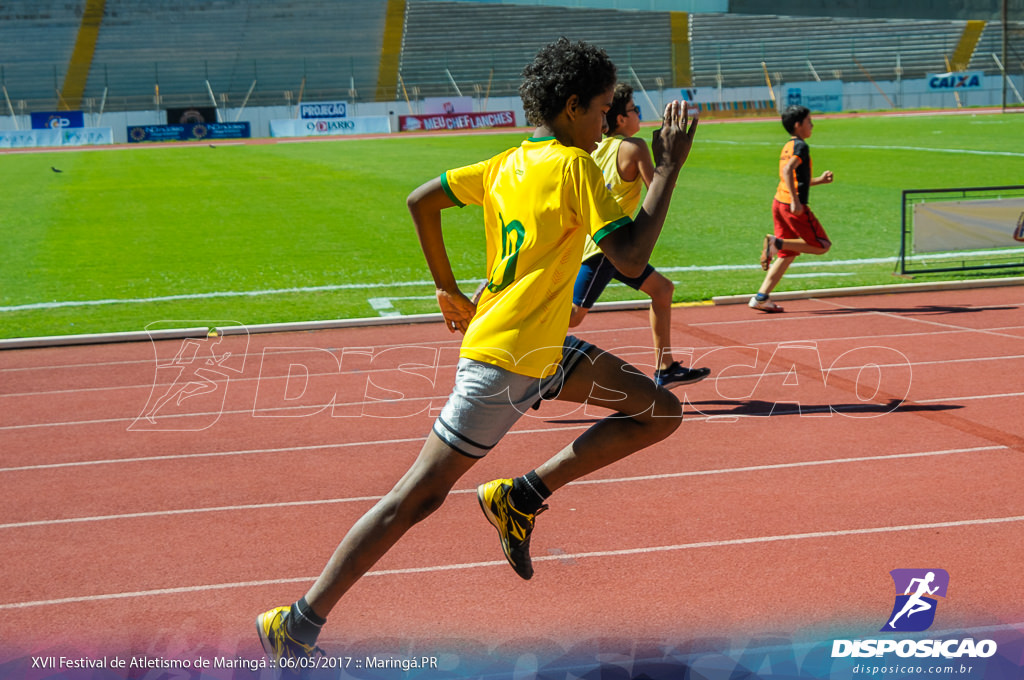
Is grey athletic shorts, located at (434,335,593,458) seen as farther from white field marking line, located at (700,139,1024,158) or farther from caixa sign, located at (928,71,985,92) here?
caixa sign, located at (928,71,985,92)

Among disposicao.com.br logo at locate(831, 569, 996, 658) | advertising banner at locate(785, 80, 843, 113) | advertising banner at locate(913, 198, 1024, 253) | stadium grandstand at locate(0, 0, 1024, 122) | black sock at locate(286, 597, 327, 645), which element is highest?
stadium grandstand at locate(0, 0, 1024, 122)

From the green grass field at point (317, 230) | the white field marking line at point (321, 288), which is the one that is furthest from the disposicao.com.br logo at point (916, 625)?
the white field marking line at point (321, 288)

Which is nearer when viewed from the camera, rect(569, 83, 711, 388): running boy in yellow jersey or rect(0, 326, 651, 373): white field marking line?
rect(569, 83, 711, 388): running boy in yellow jersey

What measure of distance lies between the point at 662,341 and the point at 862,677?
3.94m

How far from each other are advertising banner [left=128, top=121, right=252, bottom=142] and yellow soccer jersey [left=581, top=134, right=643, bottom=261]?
47409 mm

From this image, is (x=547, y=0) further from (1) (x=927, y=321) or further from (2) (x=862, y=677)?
(2) (x=862, y=677)

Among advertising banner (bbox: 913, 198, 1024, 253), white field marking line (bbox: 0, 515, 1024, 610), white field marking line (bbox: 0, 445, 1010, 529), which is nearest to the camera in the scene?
white field marking line (bbox: 0, 515, 1024, 610)

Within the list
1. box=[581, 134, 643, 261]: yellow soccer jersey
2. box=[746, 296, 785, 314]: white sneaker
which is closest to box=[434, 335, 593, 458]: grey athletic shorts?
box=[581, 134, 643, 261]: yellow soccer jersey

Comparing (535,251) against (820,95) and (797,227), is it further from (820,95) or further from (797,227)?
(820,95)

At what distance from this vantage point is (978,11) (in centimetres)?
6819

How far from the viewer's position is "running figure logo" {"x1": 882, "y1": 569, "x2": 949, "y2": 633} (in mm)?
3695

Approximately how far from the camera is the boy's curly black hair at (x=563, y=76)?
3.39 m

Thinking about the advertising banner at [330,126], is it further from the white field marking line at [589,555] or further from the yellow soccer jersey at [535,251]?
the yellow soccer jersey at [535,251]

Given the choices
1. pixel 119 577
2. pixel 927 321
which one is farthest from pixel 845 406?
pixel 119 577
